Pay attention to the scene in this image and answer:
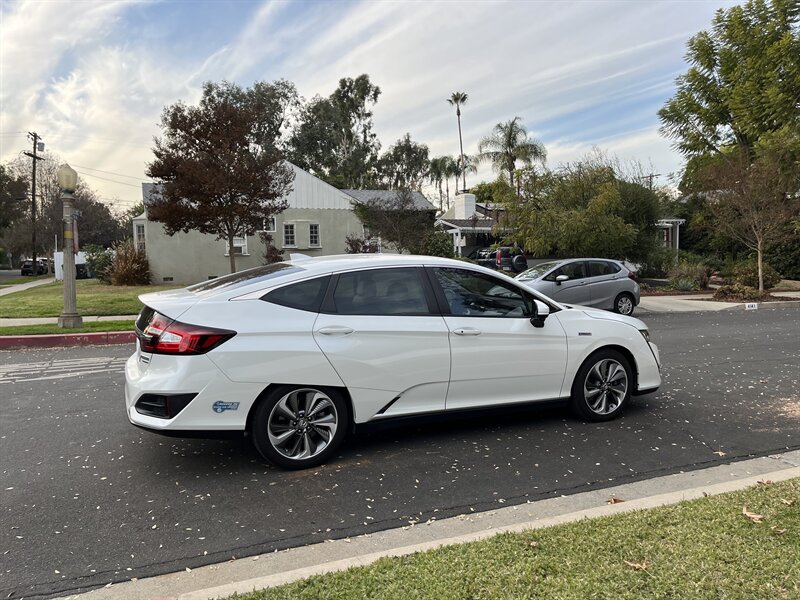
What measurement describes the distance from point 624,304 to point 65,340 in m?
13.3

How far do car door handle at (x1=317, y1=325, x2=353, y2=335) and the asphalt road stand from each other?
2.94 feet

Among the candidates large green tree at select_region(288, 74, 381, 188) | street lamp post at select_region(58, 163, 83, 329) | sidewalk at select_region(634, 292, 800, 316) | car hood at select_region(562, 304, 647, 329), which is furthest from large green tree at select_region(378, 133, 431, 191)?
car hood at select_region(562, 304, 647, 329)

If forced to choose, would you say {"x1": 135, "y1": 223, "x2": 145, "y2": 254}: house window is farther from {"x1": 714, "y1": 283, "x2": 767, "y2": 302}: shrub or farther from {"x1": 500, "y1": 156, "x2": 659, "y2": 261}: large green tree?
{"x1": 714, "y1": 283, "x2": 767, "y2": 302}: shrub

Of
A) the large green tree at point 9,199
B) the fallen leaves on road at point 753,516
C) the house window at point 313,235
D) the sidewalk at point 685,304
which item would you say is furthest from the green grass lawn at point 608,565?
the large green tree at point 9,199

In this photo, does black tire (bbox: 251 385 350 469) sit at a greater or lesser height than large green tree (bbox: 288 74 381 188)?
lesser

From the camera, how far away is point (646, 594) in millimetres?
2674

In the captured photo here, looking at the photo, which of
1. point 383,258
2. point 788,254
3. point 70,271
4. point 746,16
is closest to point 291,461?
point 383,258

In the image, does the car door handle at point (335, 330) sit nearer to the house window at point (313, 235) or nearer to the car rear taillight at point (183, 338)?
the car rear taillight at point (183, 338)

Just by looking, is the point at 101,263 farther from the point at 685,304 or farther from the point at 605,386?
the point at 605,386

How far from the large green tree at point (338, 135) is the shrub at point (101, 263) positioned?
84.4 feet

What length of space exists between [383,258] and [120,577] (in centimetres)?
300

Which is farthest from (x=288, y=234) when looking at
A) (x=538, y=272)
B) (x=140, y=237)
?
(x=538, y=272)

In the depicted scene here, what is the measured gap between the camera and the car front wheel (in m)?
15.5

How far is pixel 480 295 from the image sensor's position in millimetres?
5195
